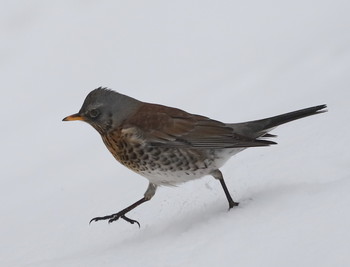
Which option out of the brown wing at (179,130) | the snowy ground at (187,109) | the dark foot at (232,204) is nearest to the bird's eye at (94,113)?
the brown wing at (179,130)

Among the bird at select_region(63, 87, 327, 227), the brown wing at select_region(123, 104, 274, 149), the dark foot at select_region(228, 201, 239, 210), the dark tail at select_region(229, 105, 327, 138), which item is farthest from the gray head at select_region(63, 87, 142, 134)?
the dark foot at select_region(228, 201, 239, 210)

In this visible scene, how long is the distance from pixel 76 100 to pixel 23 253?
5.67 metres

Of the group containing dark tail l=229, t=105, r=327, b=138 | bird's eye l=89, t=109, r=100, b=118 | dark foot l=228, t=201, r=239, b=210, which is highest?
bird's eye l=89, t=109, r=100, b=118

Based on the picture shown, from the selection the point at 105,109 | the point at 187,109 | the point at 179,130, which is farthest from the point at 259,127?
the point at 187,109

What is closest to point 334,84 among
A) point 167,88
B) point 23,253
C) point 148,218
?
point 167,88

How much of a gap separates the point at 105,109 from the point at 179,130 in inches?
25.8

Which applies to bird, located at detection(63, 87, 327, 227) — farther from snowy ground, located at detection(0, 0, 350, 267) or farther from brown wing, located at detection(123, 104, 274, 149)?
snowy ground, located at detection(0, 0, 350, 267)

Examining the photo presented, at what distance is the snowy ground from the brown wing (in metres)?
0.49

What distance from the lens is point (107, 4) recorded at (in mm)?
15711

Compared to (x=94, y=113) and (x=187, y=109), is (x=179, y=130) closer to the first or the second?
(x=94, y=113)

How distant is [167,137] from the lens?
22.2 ft

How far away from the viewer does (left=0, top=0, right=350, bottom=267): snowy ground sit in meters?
5.47

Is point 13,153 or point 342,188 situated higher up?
point 13,153

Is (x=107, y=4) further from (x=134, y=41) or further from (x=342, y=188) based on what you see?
(x=342, y=188)
